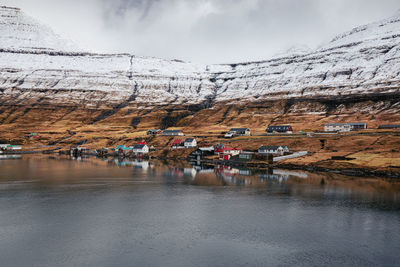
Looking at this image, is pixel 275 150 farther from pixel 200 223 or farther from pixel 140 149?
pixel 200 223

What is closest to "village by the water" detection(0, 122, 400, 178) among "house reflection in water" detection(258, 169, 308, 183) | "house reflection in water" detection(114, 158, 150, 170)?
"house reflection in water" detection(258, 169, 308, 183)

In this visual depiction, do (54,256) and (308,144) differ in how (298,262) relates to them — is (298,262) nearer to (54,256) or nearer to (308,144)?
(54,256)

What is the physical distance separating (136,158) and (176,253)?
10597cm

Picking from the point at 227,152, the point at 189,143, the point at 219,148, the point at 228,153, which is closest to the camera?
the point at 228,153

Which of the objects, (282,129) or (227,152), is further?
(282,129)

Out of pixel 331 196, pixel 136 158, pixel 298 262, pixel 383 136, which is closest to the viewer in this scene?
pixel 298 262

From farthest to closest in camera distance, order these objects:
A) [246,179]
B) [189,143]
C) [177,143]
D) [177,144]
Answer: [177,143] < [177,144] < [189,143] < [246,179]

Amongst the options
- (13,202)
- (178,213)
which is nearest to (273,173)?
(178,213)

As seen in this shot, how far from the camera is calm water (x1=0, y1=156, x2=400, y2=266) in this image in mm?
31219

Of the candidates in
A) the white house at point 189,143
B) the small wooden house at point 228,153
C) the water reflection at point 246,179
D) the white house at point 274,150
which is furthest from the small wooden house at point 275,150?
the white house at point 189,143

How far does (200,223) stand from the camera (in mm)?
41750

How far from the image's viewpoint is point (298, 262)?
1183 inches

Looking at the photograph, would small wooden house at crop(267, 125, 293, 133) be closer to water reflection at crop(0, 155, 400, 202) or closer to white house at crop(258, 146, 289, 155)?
white house at crop(258, 146, 289, 155)

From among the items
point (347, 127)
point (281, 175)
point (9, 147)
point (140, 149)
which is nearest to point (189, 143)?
point (140, 149)
